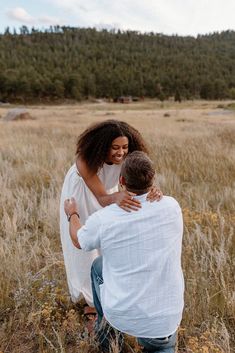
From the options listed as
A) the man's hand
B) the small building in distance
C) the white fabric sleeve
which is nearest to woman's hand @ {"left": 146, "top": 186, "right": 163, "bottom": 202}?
the white fabric sleeve

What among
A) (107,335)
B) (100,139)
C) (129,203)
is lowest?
(107,335)

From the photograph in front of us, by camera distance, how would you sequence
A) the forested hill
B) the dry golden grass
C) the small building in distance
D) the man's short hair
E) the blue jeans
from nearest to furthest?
the man's short hair, the blue jeans, the dry golden grass, the forested hill, the small building in distance

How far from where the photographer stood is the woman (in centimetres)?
276

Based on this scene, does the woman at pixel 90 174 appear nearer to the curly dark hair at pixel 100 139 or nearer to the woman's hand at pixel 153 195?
the curly dark hair at pixel 100 139

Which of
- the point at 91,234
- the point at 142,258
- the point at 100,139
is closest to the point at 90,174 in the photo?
the point at 100,139

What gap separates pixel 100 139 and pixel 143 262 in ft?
3.54

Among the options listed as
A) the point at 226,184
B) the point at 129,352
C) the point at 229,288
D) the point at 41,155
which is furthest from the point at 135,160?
the point at 41,155

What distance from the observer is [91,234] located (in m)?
2.00

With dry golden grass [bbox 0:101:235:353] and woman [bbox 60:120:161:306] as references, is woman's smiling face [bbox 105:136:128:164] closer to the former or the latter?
woman [bbox 60:120:161:306]

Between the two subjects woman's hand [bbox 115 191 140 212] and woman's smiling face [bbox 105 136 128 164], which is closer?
woman's hand [bbox 115 191 140 212]

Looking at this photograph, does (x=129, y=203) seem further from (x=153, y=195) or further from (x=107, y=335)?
(x=107, y=335)

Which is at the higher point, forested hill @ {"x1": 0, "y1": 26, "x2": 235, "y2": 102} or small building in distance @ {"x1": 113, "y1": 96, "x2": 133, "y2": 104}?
forested hill @ {"x1": 0, "y1": 26, "x2": 235, "y2": 102}

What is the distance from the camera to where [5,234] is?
4035 mm

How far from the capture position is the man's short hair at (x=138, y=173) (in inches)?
74.9
